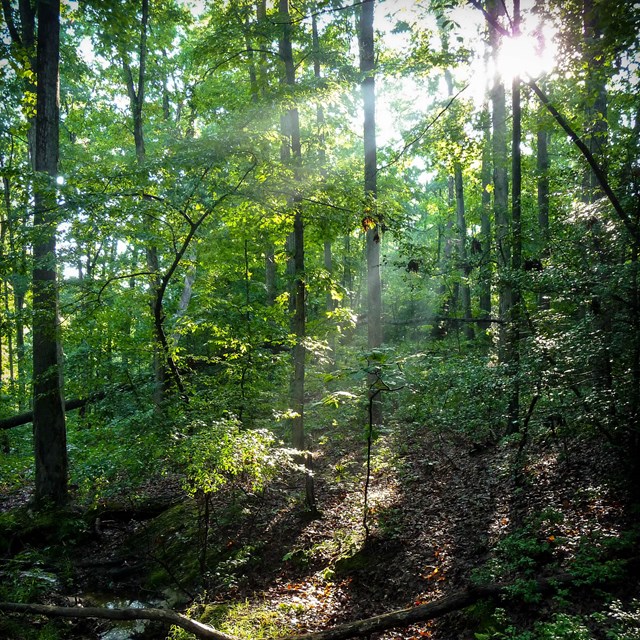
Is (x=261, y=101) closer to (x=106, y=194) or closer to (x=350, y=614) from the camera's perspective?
(x=106, y=194)

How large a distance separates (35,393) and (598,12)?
10.1 m

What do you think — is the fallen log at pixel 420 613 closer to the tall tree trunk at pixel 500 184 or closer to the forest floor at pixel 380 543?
the forest floor at pixel 380 543

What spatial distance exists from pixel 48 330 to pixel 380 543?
6.51 meters

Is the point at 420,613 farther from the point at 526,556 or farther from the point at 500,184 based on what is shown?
the point at 500,184

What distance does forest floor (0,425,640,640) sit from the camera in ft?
14.8

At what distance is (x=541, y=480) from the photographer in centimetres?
630

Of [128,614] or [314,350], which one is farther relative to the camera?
[314,350]

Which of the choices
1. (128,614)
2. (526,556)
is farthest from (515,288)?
(128,614)

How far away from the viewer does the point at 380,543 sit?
246 inches

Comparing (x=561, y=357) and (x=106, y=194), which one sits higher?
(x=106, y=194)

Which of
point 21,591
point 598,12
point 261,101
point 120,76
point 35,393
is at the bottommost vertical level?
point 21,591

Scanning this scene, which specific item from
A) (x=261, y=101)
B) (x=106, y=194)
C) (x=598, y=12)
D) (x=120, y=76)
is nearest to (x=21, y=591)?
(x=106, y=194)

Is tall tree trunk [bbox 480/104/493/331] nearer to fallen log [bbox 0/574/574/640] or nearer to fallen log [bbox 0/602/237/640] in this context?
fallen log [bbox 0/574/574/640]

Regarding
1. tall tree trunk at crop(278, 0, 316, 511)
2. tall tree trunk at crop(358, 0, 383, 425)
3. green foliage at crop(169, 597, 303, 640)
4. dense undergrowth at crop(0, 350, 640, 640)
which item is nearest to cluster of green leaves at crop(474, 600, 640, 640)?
dense undergrowth at crop(0, 350, 640, 640)
